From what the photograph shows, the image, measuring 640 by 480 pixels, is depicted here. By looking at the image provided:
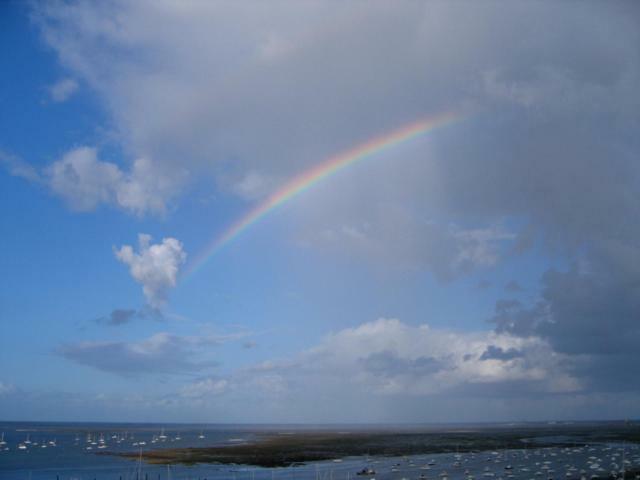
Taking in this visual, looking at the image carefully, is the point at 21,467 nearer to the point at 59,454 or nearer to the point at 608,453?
the point at 59,454

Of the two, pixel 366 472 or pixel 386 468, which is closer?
pixel 366 472

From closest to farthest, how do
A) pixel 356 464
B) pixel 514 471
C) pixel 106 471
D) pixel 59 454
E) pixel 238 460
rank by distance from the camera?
pixel 514 471
pixel 106 471
pixel 356 464
pixel 238 460
pixel 59 454

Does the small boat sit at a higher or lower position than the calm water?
higher

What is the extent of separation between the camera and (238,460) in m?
85.4

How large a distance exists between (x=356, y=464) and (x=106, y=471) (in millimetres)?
33281

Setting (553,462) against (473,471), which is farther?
(553,462)

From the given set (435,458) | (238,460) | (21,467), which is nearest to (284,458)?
(238,460)

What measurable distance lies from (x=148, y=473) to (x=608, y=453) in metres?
72.5

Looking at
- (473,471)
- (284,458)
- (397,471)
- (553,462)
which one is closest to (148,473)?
(284,458)

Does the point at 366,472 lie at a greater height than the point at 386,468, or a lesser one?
greater

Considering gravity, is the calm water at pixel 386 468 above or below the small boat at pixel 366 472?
below

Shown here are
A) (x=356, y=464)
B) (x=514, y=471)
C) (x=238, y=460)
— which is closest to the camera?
(x=514, y=471)

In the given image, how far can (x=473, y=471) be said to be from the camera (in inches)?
2734

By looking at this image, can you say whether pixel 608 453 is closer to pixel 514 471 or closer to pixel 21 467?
pixel 514 471
